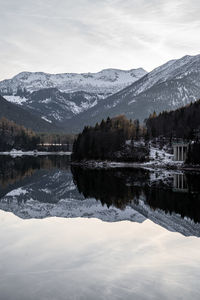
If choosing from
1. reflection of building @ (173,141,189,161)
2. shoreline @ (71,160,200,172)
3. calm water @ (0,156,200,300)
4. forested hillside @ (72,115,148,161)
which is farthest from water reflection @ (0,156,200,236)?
forested hillside @ (72,115,148,161)

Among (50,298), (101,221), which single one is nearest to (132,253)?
(50,298)

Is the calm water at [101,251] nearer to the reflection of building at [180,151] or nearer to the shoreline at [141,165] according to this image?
the shoreline at [141,165]

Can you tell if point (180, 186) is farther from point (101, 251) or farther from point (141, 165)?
point (141, 165)

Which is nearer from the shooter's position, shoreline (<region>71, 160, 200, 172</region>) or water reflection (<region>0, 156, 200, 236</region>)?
water reflection (<region>0, 156, 200, 236</region>)

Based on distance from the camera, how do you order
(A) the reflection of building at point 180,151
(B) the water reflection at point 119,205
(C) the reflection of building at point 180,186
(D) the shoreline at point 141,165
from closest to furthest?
(B) the water reflection at point 119,205 < (C) the reflection of building at point 180,186 < (D) the shoreline at point 141,165 < (A) the reflection of building at point 180,151

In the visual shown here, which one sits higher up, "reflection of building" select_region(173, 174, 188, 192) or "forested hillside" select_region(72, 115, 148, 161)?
"forested hillside" select_region(72, 115, 148, 161)

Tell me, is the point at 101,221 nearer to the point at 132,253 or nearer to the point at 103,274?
the point at 132,253

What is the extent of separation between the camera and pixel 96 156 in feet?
601

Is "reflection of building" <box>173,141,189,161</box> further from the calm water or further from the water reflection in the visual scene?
the calm water

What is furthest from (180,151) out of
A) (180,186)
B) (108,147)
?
(180,186)

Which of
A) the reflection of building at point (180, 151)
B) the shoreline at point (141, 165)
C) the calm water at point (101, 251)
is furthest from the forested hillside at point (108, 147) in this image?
the calm water at point (101, 251)

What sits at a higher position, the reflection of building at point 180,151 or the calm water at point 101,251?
the reflection of building at point 180,151

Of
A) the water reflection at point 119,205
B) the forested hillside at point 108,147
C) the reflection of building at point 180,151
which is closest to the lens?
the water reflection at point 119,205

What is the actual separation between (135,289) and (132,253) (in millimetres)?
6905
